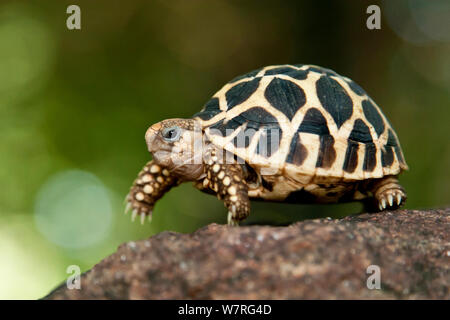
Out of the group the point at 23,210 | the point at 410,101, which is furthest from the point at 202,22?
the point at 23,210

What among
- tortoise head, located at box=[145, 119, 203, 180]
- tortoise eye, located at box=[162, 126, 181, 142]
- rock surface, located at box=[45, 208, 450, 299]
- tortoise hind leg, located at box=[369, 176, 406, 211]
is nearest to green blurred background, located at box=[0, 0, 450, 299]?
tortoise hind leg, located at box=[369, 176, 406, 211]

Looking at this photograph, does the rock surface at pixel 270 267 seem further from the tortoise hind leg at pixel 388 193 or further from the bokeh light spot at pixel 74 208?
the bokeh light spot at pixel 74 208

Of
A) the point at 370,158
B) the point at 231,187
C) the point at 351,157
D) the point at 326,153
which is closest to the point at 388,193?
the point at 370,158

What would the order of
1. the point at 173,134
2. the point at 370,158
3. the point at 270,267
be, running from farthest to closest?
the point at 370,158, the point at 173,134, the point at 270,267

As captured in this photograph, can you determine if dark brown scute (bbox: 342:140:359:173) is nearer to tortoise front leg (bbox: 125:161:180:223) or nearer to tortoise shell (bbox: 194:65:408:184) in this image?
tortoise shell (bbox: 194:65:408:184)

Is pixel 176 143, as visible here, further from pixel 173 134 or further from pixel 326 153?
pixel 326 153

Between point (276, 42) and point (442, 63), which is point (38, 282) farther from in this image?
point (442, 63)
